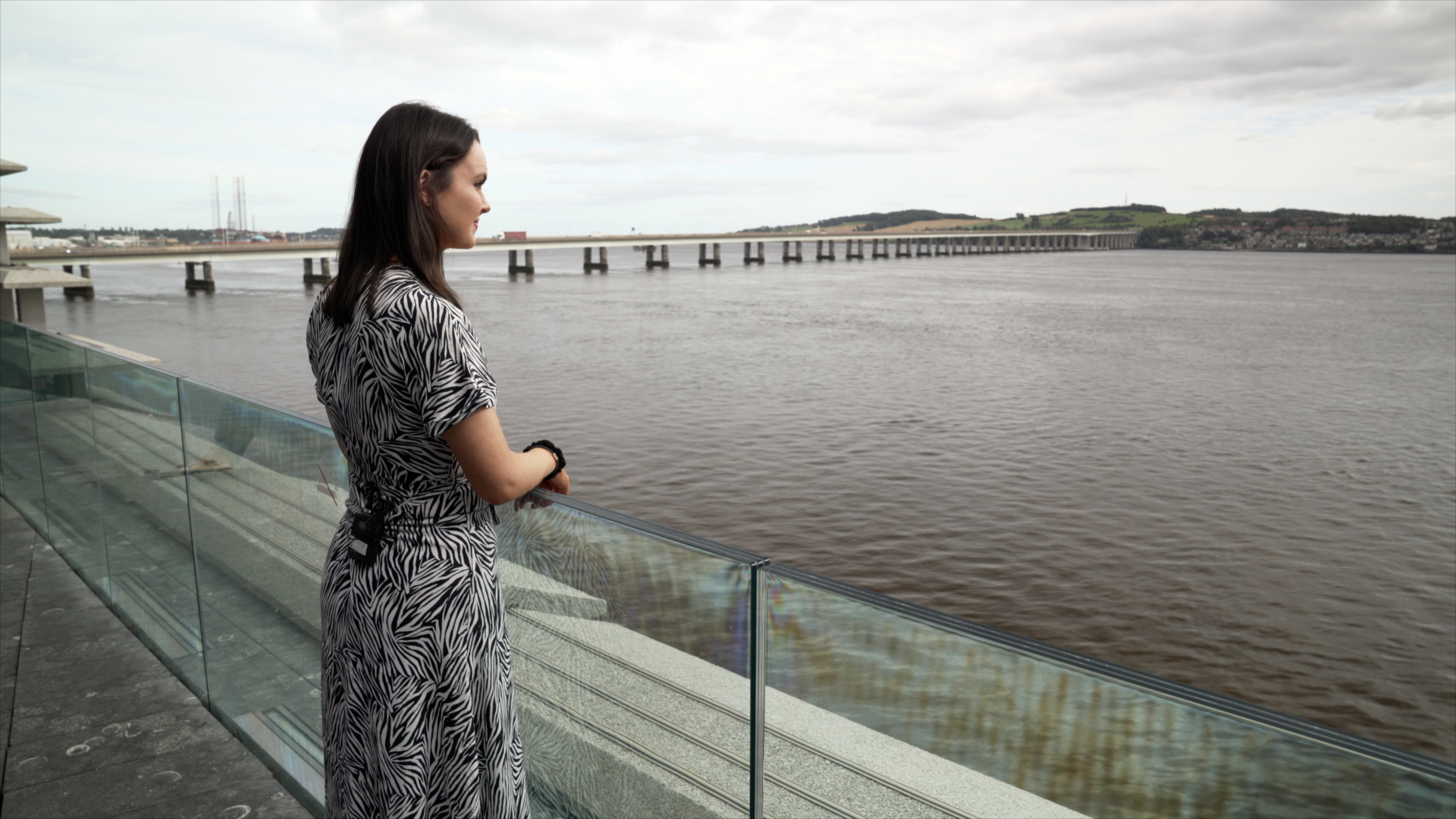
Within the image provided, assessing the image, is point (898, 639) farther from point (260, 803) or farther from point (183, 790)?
point (183, 790)

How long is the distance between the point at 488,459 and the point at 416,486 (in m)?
0.21

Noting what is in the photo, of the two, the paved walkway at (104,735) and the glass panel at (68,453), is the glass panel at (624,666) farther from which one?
the glass panel at (68,453)

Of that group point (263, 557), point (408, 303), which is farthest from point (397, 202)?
point (263, 557)

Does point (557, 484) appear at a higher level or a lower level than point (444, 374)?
lower

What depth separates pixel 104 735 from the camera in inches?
150

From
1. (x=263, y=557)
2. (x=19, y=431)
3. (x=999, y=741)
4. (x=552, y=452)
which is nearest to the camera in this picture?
(x=999, y=741)

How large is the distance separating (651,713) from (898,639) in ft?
2.32

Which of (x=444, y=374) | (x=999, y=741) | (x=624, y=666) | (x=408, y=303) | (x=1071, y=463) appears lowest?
(x=1071, y=463)

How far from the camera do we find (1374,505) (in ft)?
51.3

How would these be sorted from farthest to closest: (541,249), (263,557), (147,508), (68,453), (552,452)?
1. (541,249)
2. (68,453)
3. (147,508)
4. (263,557)
5. (552,452)

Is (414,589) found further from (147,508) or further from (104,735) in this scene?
(147,508)

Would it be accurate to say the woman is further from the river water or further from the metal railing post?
the river water

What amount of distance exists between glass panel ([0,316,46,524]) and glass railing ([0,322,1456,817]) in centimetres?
352

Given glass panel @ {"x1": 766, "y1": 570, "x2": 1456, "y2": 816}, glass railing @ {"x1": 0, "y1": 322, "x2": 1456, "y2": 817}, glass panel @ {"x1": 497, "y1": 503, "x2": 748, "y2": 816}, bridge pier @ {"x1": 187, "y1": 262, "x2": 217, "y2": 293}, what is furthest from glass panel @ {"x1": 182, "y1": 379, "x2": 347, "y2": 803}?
bridge pier @ {"x1": 187, "y1": 262, "x2": 217, "y2": 293}
